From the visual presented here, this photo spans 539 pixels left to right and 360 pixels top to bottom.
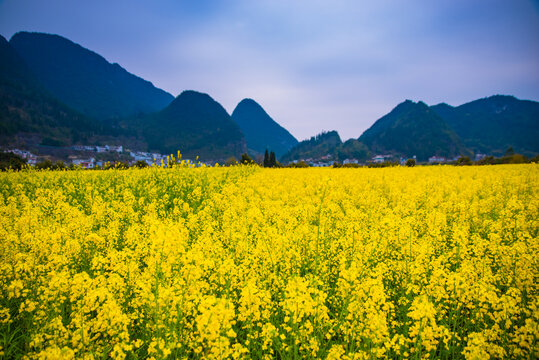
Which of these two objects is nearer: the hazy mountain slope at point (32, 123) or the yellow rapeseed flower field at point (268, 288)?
the yellow rapeseed flower field at point (268, 288)

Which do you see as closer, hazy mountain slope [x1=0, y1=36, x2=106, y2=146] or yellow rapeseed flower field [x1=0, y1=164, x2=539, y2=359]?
yellow rapeseed flower field [x1=0, y1=164, x2=539, y2=359]

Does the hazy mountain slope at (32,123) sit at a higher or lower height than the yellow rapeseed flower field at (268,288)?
higher


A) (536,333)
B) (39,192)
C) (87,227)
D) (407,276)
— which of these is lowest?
(407,276)

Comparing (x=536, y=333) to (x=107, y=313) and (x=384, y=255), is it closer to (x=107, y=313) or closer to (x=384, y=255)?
(x=384, y=255)

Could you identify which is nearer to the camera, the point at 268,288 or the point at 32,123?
the point at 268,288

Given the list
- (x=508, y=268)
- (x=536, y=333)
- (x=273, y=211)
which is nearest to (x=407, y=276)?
(x=508, y=268)

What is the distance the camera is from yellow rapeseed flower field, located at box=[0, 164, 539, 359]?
2309mm

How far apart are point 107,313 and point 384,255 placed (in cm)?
426

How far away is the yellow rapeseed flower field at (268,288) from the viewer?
2.31 metres

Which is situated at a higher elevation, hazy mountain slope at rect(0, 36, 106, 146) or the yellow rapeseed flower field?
hazy mountain slope at rect(0, 36, 106, 146)

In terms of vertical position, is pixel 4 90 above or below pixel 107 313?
above

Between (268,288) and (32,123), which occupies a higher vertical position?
(32,123)

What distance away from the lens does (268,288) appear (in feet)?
11.5

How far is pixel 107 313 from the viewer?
2.42m
